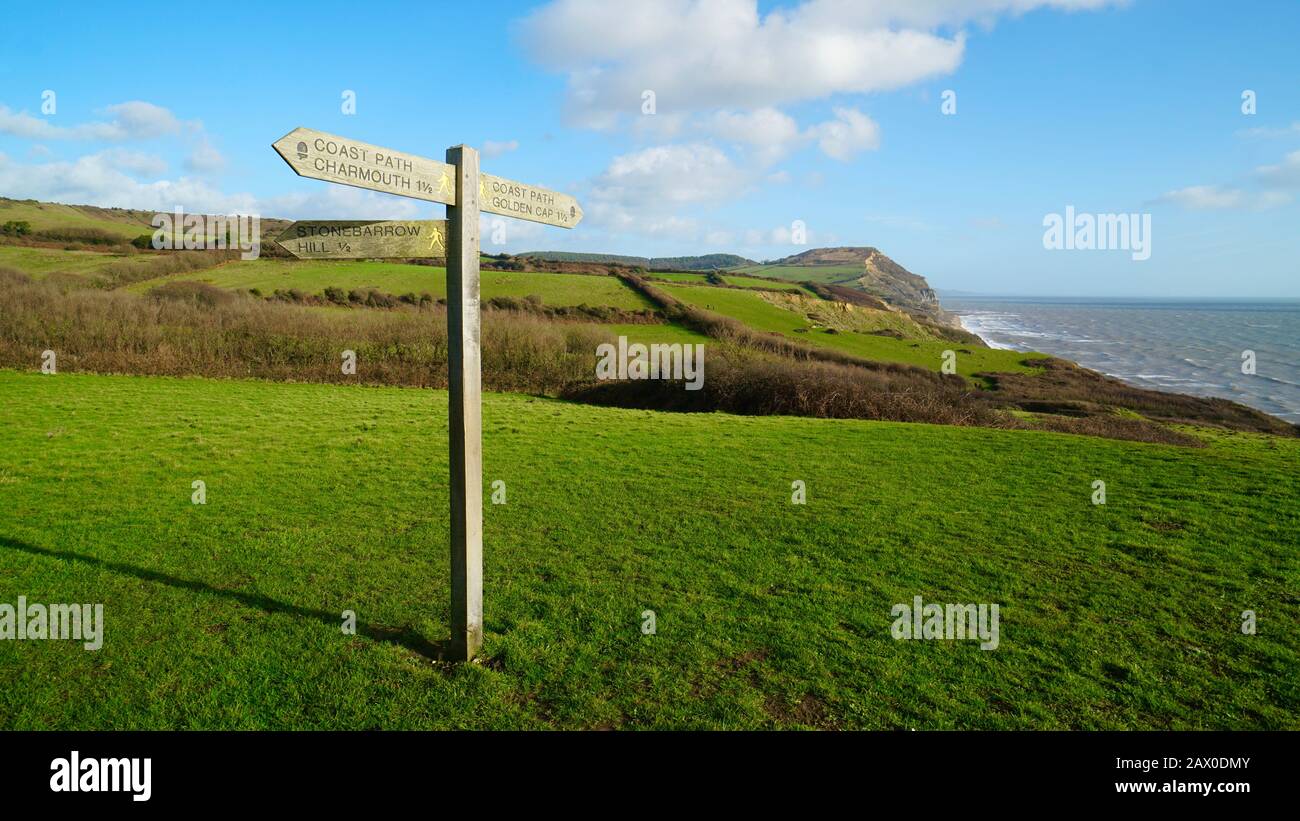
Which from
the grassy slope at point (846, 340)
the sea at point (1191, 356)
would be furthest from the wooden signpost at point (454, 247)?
the sea at point (1191, 356)

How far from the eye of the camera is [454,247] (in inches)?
207

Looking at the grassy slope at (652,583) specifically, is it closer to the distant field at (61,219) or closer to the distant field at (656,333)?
the distant field at (656,333)

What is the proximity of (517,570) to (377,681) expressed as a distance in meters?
2.84

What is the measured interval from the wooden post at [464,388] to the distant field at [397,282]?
5399 centimetres

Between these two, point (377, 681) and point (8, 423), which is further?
point (8, 423)

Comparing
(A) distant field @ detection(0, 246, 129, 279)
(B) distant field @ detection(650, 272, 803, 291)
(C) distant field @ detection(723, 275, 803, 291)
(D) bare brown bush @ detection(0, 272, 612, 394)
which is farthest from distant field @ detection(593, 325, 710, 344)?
(A) distant field @ detection(0, 246, 129, 279)

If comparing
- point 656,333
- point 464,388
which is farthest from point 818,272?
point 464,388

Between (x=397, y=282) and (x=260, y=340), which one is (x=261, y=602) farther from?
(x=397, y=282)

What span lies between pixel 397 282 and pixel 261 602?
59.0 meters

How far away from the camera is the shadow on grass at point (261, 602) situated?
6.04 m
